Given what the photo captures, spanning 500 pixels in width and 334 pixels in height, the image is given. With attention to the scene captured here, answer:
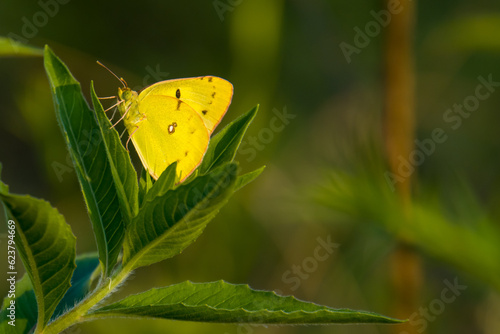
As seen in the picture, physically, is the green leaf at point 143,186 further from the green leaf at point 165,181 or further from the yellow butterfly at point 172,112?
the yellow butterfly at point 172,112

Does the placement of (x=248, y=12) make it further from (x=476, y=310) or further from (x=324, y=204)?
(x=476, y=310)

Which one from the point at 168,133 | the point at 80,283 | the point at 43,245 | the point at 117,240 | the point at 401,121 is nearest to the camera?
the point at 43,245

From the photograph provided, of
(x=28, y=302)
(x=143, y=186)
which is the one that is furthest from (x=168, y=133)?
(x=28, y=302)

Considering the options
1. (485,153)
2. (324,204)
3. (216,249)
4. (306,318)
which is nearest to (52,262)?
(306,318)

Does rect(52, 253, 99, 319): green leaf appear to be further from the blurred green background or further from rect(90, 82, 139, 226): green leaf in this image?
the blurred green background

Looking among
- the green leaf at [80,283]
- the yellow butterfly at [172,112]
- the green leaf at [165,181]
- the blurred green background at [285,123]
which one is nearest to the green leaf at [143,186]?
the green leaf at [165,181]

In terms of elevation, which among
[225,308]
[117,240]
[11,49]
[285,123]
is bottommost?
[285,123]

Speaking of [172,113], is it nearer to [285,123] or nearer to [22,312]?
[22,312]
